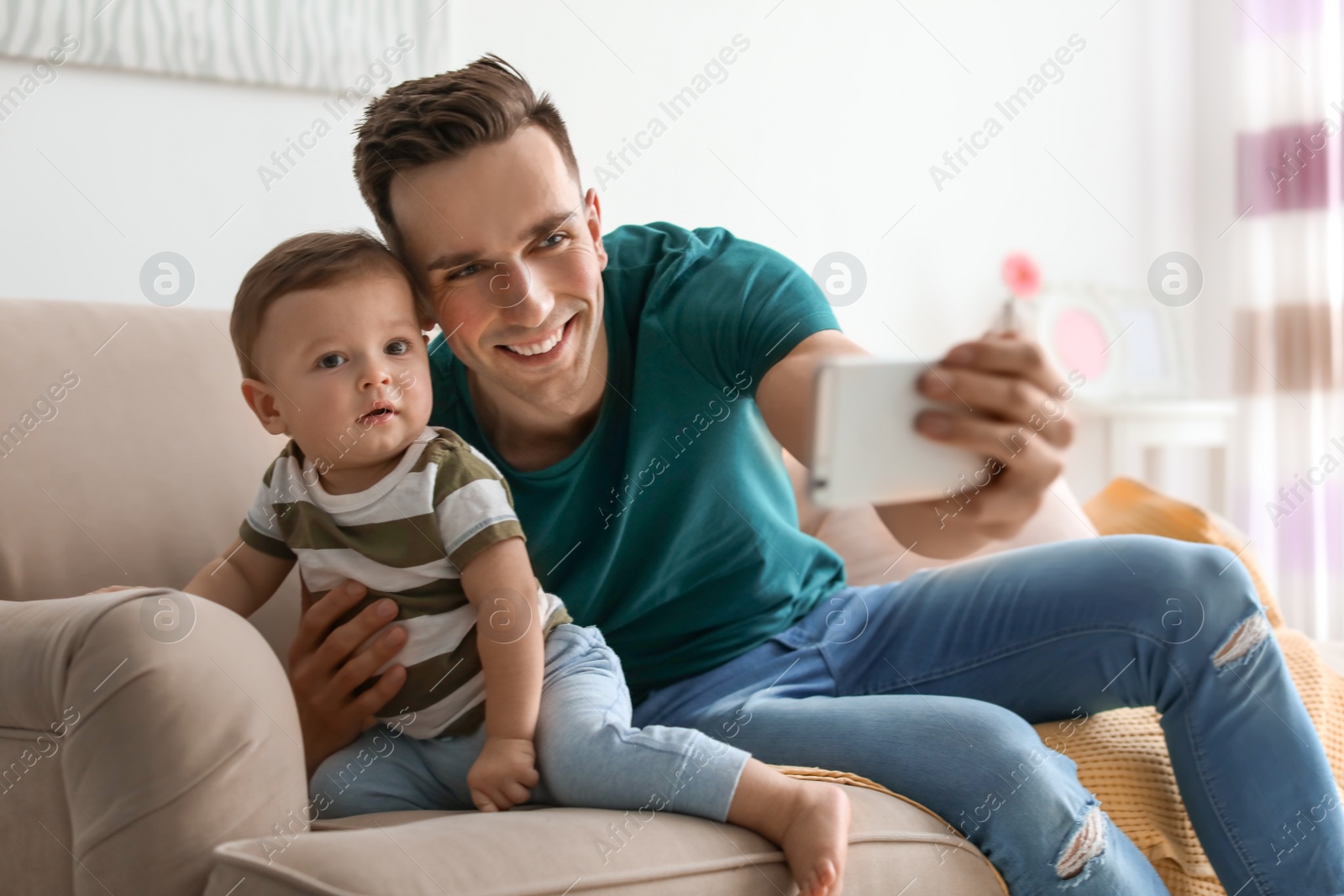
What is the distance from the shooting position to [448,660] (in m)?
0.98

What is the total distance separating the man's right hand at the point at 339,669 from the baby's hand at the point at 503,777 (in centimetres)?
13

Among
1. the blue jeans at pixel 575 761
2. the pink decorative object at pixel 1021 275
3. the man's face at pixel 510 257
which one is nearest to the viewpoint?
the blue jeans at pixel 575 761

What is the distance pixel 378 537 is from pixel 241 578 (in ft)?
0.65

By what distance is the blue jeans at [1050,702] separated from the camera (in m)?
0.88

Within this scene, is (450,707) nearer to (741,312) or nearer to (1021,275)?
(741,312)

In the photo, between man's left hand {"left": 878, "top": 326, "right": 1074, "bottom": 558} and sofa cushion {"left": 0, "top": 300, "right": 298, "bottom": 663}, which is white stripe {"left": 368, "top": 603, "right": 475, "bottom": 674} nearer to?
sofa cushion {"left": 0, "top": 300, "right": 298, "bottom": 663}

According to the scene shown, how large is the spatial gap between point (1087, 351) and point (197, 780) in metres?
1.74

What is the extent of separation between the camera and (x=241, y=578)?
1.10 meters

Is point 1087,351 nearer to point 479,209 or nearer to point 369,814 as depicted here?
point 479,209

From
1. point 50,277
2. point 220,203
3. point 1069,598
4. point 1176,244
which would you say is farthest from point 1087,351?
point 50,277

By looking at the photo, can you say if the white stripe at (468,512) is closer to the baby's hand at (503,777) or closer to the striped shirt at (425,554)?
the striped shirt at (425,554)

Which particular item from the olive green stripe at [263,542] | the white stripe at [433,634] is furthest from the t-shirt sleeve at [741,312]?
the olive green stripe at [263,542]

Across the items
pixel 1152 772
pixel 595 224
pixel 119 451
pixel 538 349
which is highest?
pixel 595 224

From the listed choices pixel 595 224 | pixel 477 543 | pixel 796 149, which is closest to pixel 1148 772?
pixel 477 543
